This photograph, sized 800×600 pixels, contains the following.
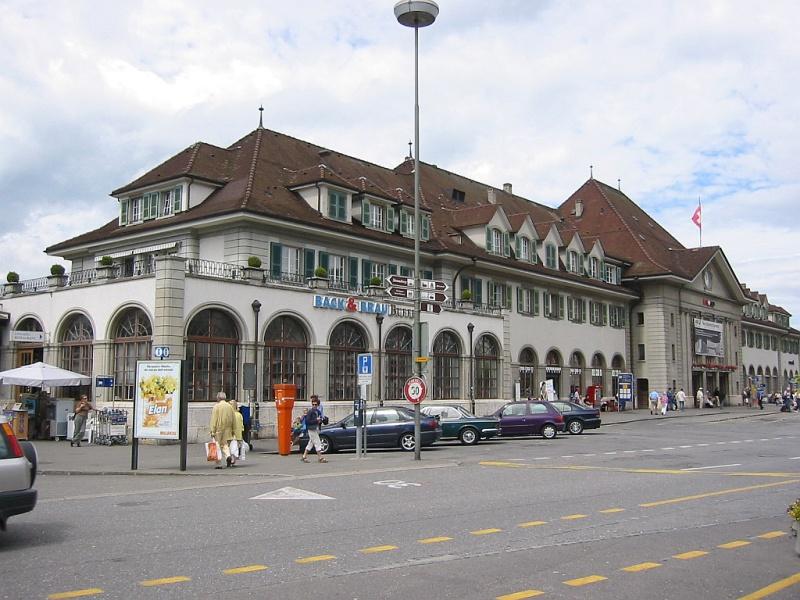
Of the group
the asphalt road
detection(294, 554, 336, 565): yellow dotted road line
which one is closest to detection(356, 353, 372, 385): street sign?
the asphalt road

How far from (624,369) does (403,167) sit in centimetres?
2140

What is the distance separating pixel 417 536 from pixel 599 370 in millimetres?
49192

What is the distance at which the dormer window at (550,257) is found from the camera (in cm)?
5306

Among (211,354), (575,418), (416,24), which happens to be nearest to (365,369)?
(211,354)

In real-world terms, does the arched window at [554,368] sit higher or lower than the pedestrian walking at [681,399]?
higher

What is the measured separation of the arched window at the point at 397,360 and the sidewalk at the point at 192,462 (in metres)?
9.58

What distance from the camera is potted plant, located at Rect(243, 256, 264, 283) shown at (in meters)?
30.7

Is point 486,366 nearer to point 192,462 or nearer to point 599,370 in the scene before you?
point 599,370

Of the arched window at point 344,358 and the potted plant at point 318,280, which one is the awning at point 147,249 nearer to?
the potted plant at point 318,280

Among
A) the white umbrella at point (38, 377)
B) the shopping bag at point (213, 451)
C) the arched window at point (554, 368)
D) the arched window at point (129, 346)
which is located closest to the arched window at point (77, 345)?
the arched window at point (129, 346)

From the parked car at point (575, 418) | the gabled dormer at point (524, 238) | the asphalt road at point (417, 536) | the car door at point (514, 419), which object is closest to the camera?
the asphalt road at point (417, 536)

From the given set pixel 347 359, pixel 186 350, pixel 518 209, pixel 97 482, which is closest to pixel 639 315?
pixel 518 209

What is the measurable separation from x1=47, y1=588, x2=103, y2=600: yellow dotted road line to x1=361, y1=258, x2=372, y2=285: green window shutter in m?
31.8

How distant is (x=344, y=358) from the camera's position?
3450 centimetres
